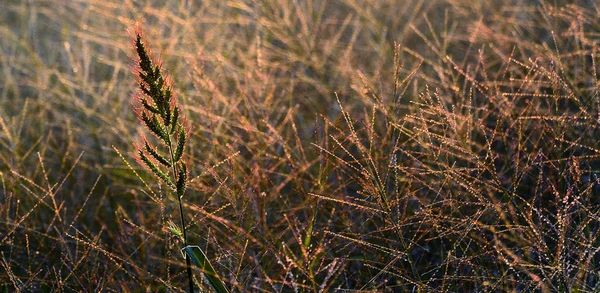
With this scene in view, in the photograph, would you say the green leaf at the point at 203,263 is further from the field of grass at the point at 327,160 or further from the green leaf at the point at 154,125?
the green leaf at the point at 154,125

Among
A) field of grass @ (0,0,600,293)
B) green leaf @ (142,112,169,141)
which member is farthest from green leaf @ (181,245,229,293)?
green leaf @ (142,112,169,141)

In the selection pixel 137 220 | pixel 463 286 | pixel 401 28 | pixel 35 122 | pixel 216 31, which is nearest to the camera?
pixel 463 286

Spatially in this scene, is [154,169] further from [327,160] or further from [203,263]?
[327,160]

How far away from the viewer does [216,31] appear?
3922 mm

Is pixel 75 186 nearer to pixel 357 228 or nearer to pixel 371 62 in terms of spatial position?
pixel 357 228

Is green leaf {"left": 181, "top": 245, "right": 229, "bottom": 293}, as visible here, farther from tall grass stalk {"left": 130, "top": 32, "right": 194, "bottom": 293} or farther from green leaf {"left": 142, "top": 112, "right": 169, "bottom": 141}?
green leaf {"left": 142, "top": 112, "right": 169, "bottom": 141}

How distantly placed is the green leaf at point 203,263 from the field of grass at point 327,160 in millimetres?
74

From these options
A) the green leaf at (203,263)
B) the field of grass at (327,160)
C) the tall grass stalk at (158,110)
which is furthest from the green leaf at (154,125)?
the green leaf at (203,263)

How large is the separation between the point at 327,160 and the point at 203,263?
659mm

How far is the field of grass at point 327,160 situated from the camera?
80.7 inches

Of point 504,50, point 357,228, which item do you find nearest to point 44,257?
point 357,228

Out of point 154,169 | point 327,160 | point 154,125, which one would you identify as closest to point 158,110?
point 154,125

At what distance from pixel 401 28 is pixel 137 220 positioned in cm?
206

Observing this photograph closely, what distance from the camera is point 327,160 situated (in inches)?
90.6
